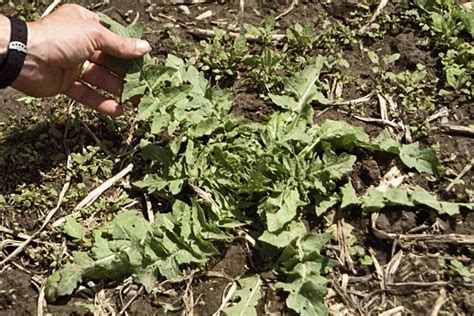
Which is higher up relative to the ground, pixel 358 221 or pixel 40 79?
pixel 40 79

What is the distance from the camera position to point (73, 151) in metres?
3.70

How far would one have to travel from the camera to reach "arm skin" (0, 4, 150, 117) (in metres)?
3.20

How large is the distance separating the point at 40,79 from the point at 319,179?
1491mm

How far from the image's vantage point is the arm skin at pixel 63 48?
10.5 ft

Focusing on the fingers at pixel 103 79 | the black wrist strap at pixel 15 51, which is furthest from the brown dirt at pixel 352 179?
the black wrist strap at pixel 15 51

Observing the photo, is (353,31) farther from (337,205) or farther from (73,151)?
(73,151)

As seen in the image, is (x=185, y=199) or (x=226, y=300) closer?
(x=226, y=300)

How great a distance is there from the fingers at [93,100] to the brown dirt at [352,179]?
1.09ft

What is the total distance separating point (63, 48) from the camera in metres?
3.22

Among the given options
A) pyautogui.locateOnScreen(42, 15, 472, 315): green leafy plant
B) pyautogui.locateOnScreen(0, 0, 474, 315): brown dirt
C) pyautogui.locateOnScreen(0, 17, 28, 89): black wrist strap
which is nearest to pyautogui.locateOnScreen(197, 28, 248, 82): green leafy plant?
pyautogui.locateOnScreen(0, 0, 474, 315): brown dirt

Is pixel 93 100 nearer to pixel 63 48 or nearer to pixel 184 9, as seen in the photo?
pixel 63 48

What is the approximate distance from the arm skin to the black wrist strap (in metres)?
0.02

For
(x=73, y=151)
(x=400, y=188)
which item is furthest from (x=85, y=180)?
(x=400, y=188)

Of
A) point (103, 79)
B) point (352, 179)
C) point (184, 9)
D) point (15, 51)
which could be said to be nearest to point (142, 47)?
point (103, 79)
